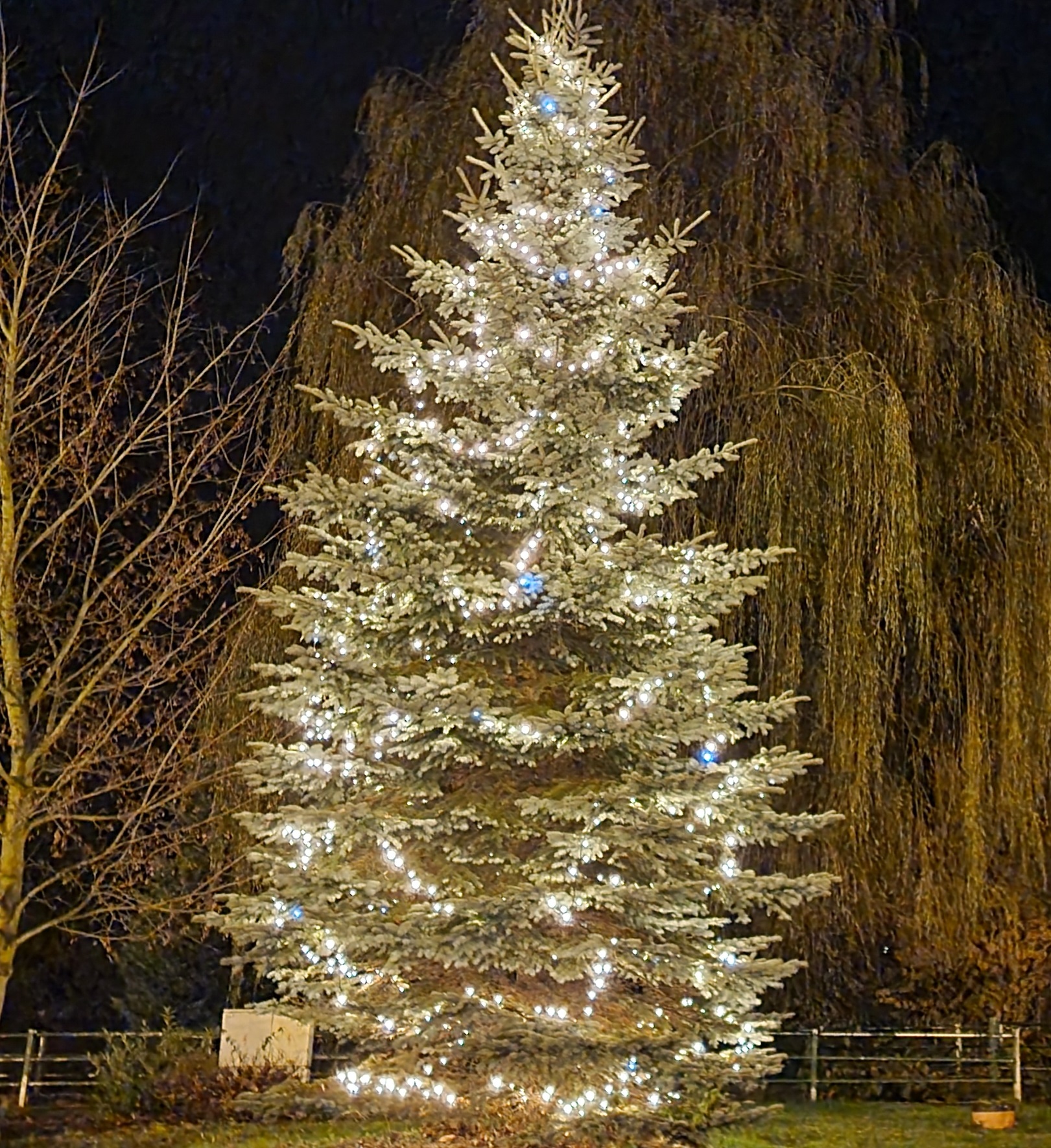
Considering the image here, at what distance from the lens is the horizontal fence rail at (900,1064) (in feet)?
37.2

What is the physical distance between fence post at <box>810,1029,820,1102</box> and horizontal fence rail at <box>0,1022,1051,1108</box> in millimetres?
11

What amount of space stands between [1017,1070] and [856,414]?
17.7 feet

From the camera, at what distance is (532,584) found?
287 inches

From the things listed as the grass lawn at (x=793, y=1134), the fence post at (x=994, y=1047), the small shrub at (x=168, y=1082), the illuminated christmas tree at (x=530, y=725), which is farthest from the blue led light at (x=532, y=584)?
the fence post at (x=994, y=1047)

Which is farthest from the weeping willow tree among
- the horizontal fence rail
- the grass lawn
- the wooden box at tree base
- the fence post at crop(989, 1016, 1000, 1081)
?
the wooden box at tree base

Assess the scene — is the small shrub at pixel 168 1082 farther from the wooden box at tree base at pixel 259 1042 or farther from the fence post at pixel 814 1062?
the fence post at pixel 814 1062

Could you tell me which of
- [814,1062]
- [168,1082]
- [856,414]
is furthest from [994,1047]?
[168,1082]

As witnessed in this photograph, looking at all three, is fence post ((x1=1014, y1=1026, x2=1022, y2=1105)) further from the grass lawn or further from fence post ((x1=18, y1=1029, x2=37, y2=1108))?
fence post ((x1=18, y1=1029, x2=37, y2=1108))

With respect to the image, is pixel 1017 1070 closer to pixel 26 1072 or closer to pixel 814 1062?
pixel 814 1062

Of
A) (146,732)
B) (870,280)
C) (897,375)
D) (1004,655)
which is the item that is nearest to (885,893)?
(1004,655)

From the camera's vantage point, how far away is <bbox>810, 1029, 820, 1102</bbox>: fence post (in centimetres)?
1123

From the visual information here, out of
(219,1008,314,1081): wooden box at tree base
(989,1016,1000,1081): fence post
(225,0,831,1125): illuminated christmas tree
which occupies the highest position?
(225,0,831,1125): illuminated christmas tree

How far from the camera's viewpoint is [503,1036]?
679 cm

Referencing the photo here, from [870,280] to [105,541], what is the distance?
6.84 m
